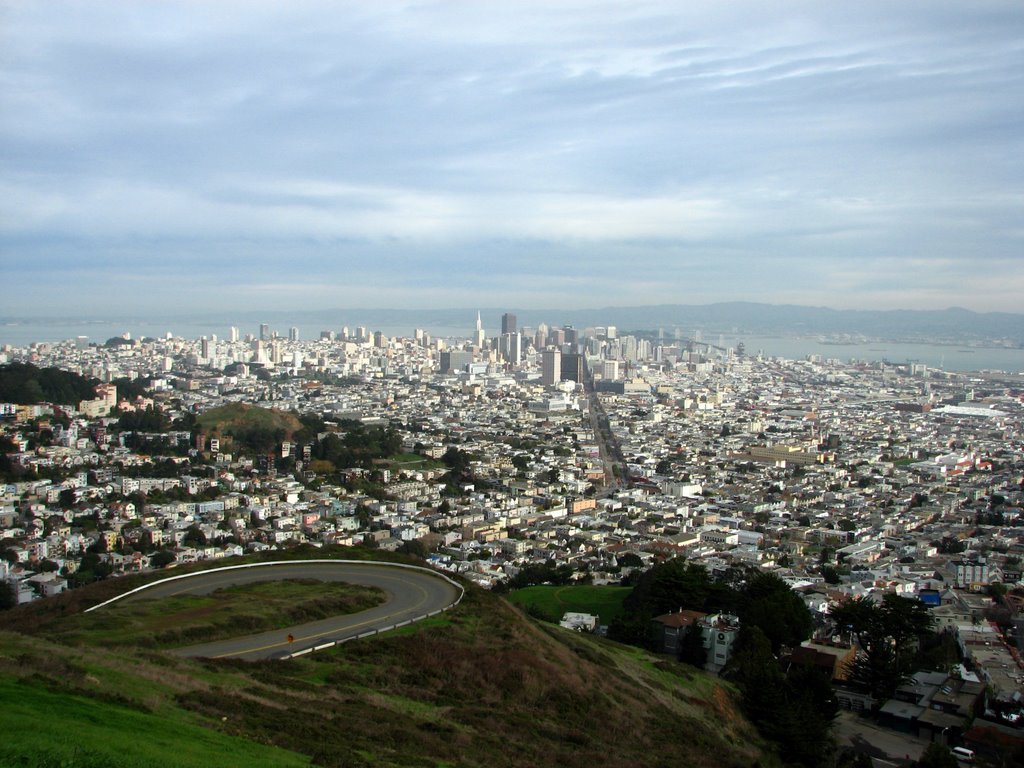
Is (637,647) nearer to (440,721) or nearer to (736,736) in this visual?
(736,736)

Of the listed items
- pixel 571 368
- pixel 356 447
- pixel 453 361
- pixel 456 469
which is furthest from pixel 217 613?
pixel 453 361

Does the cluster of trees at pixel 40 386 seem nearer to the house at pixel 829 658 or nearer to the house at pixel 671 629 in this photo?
the house at pixel 671 629

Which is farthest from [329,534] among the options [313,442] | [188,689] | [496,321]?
[496,321]

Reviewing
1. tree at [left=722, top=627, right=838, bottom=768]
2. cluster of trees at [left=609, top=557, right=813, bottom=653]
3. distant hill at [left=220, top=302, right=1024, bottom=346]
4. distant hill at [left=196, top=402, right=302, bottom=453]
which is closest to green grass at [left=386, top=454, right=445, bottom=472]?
distant hill at [left=196, top=402, right=302, bottom=453]

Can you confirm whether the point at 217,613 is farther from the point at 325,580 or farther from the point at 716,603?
the point at 716,603

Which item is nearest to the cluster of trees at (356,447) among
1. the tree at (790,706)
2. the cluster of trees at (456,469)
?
the cluster of trees at (456,469)

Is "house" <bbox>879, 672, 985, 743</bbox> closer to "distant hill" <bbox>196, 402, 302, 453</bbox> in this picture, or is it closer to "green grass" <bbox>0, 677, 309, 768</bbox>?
"green grass" <bbox>0, 677, 309, 768</bbox>
